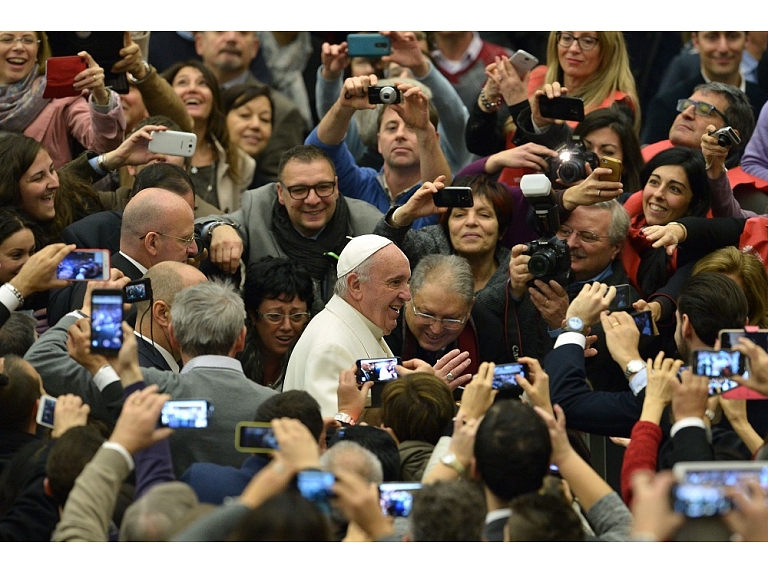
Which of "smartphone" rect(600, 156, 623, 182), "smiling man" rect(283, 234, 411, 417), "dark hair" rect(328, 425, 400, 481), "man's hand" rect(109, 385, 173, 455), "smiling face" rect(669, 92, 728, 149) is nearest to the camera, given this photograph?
"man's hand" rect(109, 385, 173, 455)

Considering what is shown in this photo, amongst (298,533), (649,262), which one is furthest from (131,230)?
(298,533)

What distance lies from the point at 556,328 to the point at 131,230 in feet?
6.80

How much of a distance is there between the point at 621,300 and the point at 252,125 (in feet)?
11.1

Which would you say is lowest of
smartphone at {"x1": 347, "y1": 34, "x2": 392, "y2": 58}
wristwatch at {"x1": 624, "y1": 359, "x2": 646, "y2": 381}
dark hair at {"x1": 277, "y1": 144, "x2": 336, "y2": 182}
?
wristwatch at {"x1": 624, "y1": 359, "x2": 646, "y2": 381}

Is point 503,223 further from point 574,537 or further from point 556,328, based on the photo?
point 574,537

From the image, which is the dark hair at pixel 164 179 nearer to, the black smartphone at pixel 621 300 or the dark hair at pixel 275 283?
the dark hair at pixel 275 283

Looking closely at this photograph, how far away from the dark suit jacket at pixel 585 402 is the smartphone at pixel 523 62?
220 cm

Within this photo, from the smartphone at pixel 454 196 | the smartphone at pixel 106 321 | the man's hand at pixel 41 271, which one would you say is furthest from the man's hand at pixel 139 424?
the smartphone at pixel 454 196

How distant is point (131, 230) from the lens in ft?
22.2

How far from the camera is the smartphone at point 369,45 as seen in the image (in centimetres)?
791

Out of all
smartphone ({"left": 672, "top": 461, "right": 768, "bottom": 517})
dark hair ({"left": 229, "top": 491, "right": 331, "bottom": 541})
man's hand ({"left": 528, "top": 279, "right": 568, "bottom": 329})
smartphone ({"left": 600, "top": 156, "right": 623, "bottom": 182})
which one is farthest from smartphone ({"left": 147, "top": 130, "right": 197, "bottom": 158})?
smartphone ({"left": 672, "top": 461, "right": 768, "bottom": 517})

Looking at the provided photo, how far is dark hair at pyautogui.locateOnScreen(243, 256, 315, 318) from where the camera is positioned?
7.00 m

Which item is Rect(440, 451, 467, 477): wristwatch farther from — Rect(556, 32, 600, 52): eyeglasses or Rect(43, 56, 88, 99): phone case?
Rect(556, 32, 600, 52): eyeglasses

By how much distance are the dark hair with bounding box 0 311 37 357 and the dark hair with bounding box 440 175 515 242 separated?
2.21m
